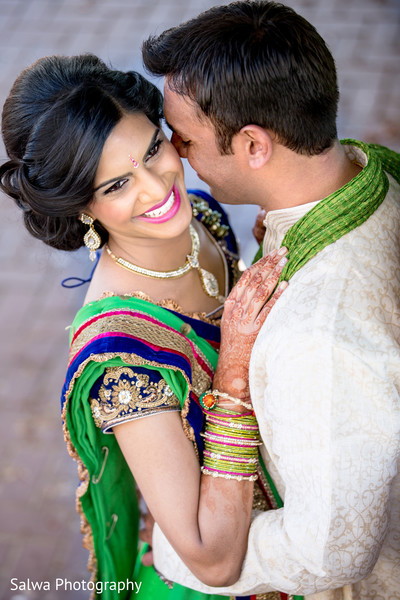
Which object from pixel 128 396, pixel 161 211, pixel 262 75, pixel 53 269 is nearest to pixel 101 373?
pixel 128 396

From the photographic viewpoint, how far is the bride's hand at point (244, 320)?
1669 mm

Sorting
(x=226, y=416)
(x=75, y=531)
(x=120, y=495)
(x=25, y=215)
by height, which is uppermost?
(x=25, y=215)

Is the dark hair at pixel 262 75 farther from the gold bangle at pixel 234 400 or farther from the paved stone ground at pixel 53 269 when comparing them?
the paved stone ground at pixel 53 269

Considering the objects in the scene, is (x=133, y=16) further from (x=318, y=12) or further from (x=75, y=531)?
(x=75, y=531)

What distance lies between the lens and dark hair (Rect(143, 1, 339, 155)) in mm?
1619

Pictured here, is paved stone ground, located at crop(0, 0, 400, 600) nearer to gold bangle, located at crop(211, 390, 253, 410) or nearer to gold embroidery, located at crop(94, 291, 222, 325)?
gold embroidery, located at crop(94, 291, 222, 325)

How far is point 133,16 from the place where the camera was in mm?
6883

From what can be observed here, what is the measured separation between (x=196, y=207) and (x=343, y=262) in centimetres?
112

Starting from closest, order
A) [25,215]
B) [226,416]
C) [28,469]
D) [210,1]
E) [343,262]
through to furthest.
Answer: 1. [343,262]
2. [226,416]
3. [25,215]
4. [28,469]
5. [210,1]

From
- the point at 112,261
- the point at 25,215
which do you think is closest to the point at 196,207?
the point at 112,261

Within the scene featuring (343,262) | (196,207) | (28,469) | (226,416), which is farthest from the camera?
(28,469)

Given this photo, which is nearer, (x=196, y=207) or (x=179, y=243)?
(x=179, y=243)

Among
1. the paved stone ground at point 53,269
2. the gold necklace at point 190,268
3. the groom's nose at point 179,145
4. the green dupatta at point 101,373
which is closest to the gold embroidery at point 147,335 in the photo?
the green dupatta at point 101,373

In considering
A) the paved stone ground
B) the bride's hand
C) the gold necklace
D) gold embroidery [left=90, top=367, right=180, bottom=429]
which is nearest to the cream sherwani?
the bride's hand
